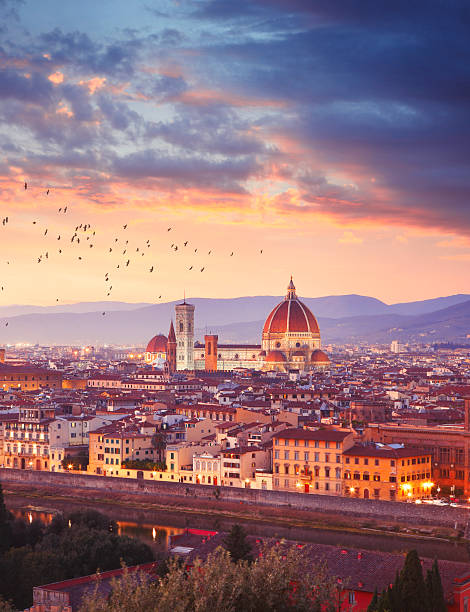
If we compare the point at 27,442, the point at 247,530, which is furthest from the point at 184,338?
the point at 247,530

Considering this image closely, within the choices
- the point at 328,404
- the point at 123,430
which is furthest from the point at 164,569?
the point at 328,404

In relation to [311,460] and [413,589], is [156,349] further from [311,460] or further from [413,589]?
[413,589]

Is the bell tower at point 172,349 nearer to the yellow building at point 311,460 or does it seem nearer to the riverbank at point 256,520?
the riverbank at point 256,520

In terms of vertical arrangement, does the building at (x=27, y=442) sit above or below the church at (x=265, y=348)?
below

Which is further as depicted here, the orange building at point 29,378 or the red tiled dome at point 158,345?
the red tiled dome at point 158,345

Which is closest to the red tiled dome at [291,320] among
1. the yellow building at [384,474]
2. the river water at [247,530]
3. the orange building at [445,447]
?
the orange building at [445,447]

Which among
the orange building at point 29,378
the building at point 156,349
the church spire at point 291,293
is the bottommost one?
the orange building at point 29,378
